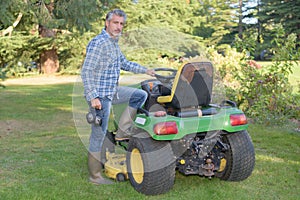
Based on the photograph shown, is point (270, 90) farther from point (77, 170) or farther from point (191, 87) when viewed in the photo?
point (77, 170)

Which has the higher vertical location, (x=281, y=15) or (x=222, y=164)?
(x=281, y=15)

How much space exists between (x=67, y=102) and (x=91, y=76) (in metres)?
6.70

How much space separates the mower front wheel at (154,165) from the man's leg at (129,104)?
33cm

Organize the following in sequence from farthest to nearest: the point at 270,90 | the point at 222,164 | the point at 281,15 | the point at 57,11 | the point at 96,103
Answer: the point at 281,15
the point at 57,11
the point at 270,90
the point at 222,164
the point at 96,103

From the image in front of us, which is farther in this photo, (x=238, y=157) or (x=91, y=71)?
(x=238, y=157)

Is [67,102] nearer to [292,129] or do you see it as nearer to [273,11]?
[292,129]

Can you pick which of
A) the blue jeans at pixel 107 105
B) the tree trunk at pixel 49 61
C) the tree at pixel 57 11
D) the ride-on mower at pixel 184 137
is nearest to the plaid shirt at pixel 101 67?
the blue jeans at pixel 107 105

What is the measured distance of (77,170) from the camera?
463 cm

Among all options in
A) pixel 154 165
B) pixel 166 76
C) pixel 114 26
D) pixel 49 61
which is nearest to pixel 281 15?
pixel 49 61

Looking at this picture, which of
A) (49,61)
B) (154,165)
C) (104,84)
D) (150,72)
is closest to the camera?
(154,165)

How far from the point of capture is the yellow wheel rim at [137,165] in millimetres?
3913

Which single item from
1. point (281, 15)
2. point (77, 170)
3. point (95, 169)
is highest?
point (281, 15)

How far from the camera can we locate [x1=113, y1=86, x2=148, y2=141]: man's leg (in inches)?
161

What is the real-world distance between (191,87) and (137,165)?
913 mm
